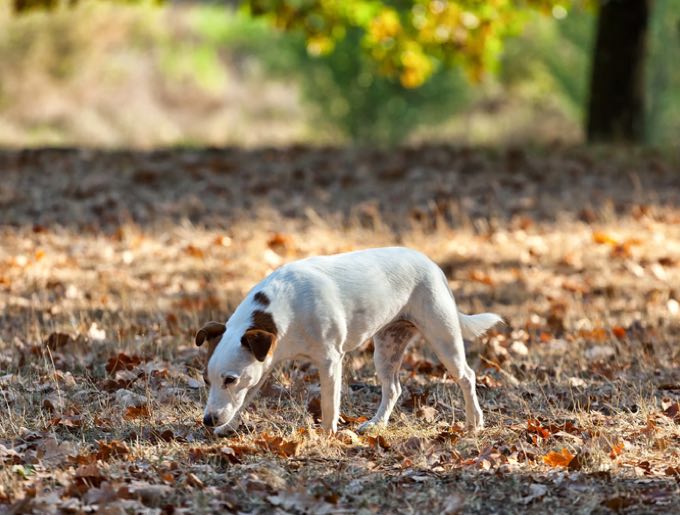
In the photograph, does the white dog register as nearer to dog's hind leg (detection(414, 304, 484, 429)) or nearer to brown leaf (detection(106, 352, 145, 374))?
dog's hind leg (detection(414, 304, 484, 429))

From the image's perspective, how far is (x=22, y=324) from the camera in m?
7.85

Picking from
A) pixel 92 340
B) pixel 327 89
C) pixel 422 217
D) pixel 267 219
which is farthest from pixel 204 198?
pixel 327 89

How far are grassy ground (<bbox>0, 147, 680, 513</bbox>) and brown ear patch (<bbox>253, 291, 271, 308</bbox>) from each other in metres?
0.69

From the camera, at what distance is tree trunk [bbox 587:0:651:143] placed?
14688 mm

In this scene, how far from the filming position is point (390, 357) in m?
5.89

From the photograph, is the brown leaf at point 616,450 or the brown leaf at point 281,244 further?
the brown leaf at point 281,244

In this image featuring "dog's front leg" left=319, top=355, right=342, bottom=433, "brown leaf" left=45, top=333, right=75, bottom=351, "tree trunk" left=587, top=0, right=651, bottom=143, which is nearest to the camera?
"dog's front leg" left=319, top=355, right=342, bottom=433

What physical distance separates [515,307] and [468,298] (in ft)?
1.55

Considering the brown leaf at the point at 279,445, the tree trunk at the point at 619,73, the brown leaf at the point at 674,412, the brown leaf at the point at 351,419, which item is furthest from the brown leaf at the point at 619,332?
the tree trunk at the point at 619,73

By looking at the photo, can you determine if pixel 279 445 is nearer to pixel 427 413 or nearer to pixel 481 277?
pixel 427 413

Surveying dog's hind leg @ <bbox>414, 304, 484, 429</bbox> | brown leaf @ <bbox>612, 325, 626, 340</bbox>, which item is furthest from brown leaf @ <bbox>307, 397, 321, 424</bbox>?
brown leaf @ <bbox>612, 325, 626, 340</bbox>

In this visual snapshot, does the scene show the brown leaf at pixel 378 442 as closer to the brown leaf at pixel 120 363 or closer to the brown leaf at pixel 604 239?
the brown leaf at pixel 120 363

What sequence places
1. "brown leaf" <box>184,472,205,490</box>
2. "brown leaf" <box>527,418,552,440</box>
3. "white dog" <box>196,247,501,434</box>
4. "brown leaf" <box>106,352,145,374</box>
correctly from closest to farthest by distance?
"brown leaf" <box>184,472,205,490</box>, "white dog" <box>196,247,501,434</box>, "brown leaf" <box>527,418,552,440</box>, "brown leaf" <box>106,352,145,374</box>

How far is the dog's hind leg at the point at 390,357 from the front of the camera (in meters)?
5.82
